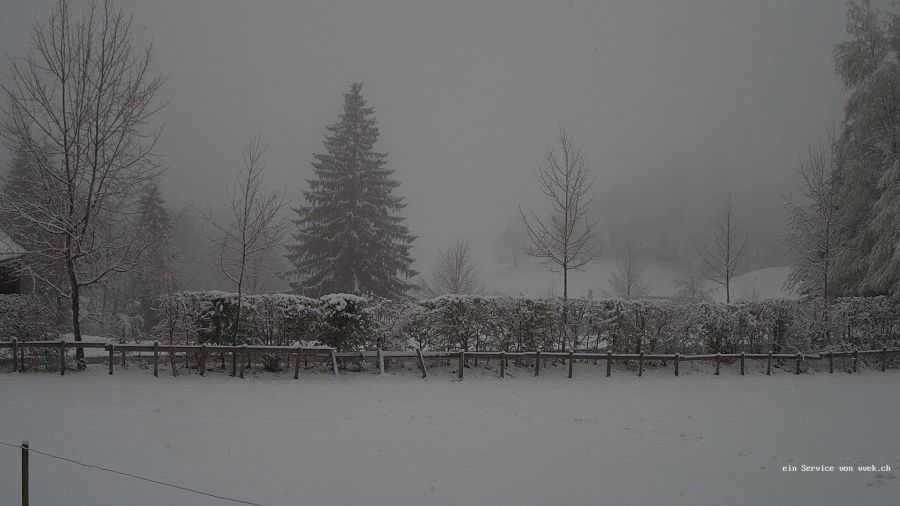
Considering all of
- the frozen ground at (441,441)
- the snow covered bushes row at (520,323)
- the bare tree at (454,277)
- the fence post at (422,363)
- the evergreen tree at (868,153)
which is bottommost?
the frozen ground at (441,441)

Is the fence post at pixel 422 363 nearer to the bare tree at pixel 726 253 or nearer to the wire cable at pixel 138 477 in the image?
the wire cable at pixel 138 477

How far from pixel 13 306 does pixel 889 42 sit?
118 ft

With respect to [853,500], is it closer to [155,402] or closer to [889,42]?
[155,402]

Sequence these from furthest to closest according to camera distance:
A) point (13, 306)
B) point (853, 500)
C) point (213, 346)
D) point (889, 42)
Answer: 1. point (889, 42)
2. point (13, 306)
3. point (213, 346)
4. point (853, 500)

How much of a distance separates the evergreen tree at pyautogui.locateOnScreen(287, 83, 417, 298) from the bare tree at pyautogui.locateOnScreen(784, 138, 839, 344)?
68.9ft

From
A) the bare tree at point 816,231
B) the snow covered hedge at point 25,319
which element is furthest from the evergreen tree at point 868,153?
the snow covered hedge at point 25,319

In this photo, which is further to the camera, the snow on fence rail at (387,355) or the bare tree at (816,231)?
the bare tree at (816,231)

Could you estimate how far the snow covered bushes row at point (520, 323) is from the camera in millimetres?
14742

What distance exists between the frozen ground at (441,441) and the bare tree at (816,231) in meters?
10.3

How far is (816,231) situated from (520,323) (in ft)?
57.3

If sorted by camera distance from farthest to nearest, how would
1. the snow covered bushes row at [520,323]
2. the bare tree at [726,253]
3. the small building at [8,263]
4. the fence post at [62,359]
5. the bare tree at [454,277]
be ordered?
the bare tree at [454,277] → the bare tree at [726,253] → the small building at [8,263] → the snow covered bushes row at [520,323] → the fence post at [62,359]

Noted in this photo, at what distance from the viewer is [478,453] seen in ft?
24.4

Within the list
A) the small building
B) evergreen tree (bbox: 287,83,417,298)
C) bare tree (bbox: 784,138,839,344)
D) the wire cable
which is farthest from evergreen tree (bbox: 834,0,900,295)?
the small building

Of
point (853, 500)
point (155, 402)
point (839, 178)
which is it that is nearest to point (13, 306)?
point (155, 402)
